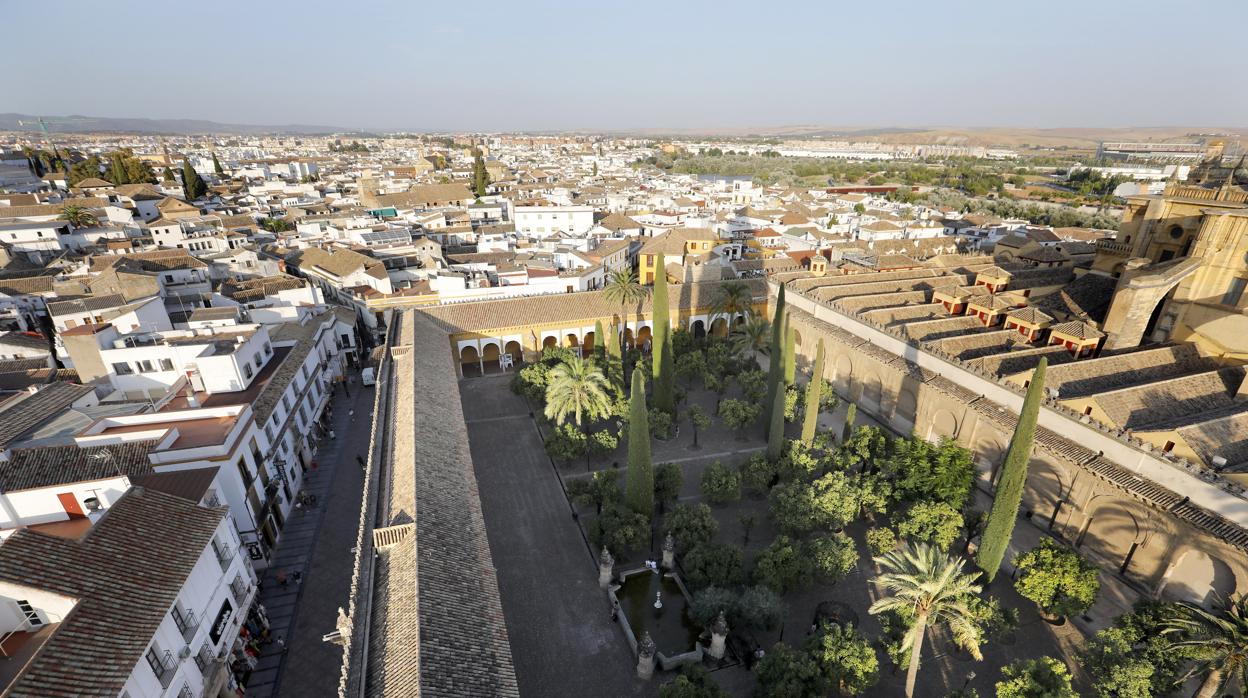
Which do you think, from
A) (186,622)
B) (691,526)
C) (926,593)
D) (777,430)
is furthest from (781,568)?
(186,622)

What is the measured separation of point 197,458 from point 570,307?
88.0 ft

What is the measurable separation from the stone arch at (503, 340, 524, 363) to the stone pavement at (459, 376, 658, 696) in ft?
31.6

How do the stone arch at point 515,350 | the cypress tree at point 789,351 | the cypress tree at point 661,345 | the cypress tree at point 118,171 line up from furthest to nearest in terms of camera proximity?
the cypress tree at point 118,171, the stone arch at point 515,350, the cypress tree at point 661,345, the cypress tree at point 789,351

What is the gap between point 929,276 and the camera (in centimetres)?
4653

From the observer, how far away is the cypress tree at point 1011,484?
18.5 meters

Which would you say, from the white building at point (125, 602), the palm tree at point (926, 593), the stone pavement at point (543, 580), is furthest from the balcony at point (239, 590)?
the palm tree at point (926, 593)

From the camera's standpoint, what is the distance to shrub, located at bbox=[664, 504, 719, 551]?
2250 centimetres

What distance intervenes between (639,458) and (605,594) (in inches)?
220

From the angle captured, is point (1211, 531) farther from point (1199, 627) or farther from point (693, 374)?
point (693, 374)

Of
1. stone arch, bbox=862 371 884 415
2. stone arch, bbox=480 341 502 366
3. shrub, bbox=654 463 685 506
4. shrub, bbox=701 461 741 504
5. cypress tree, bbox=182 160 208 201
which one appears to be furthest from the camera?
cypress tree, bbox=182 160 208 201

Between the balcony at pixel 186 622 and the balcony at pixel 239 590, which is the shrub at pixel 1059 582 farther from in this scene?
the balcony at pixel 239 590

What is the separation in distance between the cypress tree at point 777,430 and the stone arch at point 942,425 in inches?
369

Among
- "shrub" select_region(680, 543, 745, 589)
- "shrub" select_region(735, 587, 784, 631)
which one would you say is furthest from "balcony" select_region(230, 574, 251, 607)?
"shrub" select_region(735, 587, 784, 631)

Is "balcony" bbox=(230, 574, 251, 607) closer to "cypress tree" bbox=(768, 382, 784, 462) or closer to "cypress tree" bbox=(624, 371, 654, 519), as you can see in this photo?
"cypress tree" bbox=(624, 371, 654, 519)
